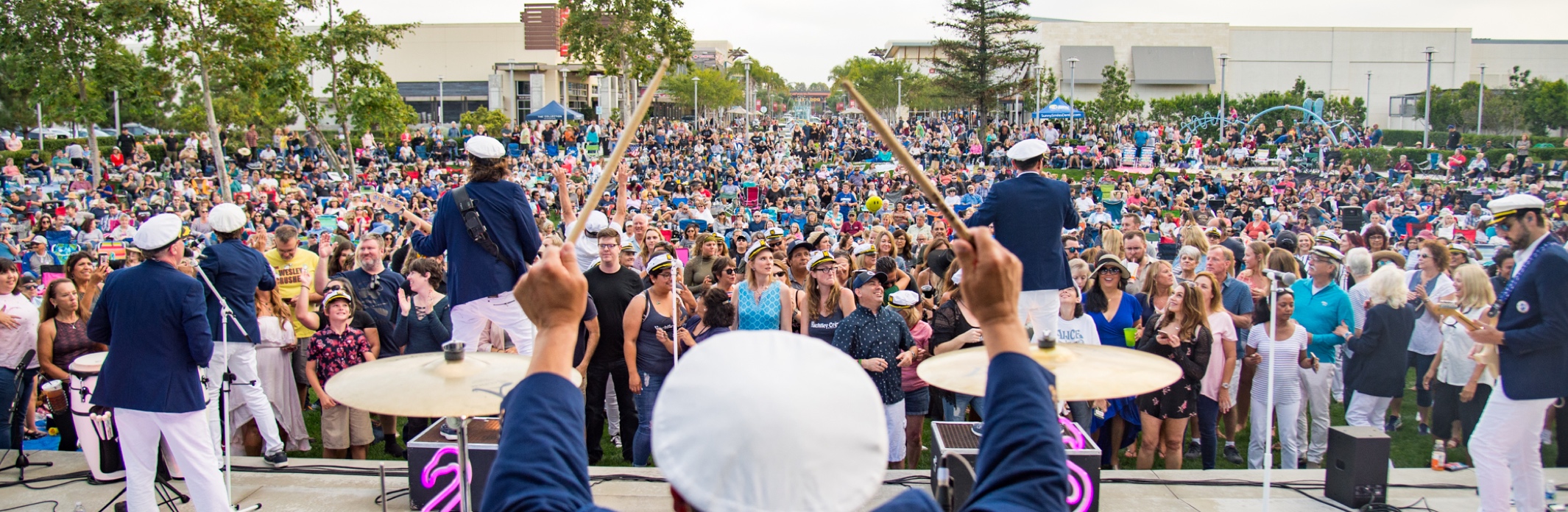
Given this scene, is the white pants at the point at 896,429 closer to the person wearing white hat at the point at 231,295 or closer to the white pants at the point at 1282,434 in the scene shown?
the white pants at the point at 1282,434

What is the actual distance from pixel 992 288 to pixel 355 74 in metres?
30.7

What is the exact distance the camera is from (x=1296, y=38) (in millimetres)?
75500

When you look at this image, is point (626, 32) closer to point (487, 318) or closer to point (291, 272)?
point (291, 272)

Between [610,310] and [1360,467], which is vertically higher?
[610,310]

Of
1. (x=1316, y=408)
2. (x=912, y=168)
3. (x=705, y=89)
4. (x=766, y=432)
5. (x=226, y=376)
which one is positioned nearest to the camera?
(x=766, y=432)

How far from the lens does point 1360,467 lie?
19.2ft

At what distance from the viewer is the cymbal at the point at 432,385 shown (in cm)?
336

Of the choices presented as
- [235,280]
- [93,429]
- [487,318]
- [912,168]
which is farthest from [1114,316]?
[93,429]

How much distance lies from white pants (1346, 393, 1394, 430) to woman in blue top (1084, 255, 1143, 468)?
1.69 meters

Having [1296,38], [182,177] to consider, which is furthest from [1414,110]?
[182,177]

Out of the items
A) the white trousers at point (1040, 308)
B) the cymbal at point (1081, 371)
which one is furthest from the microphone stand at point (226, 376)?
the white trousers at point (1040, 308)

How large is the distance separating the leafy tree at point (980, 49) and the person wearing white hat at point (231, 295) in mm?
47217

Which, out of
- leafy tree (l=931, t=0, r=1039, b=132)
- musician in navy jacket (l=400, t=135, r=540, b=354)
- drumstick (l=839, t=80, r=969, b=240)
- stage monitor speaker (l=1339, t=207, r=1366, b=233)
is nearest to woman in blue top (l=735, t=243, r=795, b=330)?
musician in navy jacket (l=400, t=135, r=540, b=354)

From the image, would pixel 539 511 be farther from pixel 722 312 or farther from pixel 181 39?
pixel 181 39
